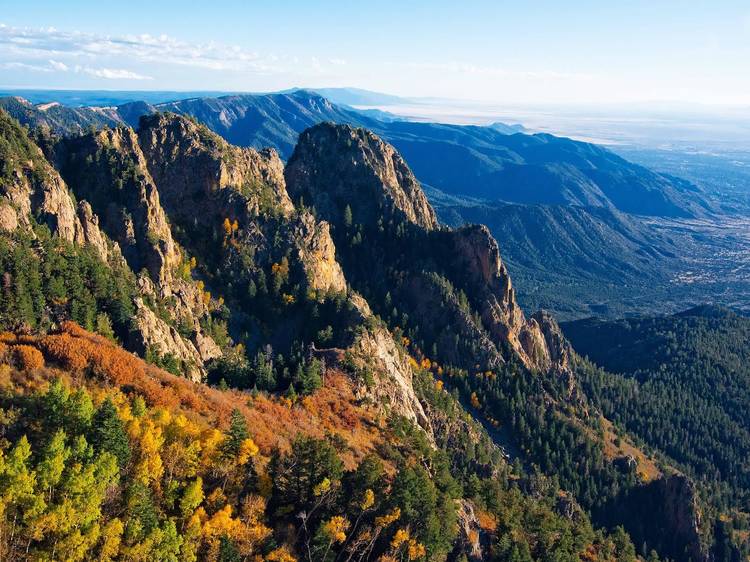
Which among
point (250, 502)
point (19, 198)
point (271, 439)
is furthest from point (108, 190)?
point (250, 502)

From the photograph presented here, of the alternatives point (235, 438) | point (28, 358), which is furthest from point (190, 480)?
point (28, 358)

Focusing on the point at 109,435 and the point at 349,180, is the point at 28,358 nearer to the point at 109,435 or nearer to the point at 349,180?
the point at 109,435

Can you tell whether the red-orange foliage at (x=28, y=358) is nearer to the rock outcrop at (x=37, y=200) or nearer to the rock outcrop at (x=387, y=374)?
the rock outcrop at (x=37, y=200)

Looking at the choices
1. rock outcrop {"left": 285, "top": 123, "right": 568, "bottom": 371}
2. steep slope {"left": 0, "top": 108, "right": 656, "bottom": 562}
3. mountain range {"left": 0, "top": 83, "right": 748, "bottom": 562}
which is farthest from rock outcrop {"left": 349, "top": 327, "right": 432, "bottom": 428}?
rock outcrop {"left": 285, "top": 123, "right": 568, "bottom": 371}

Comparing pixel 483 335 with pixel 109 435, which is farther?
pixel 483 335

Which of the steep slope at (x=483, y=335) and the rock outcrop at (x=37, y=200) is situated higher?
the rock outcrop at (x=37, y=200)

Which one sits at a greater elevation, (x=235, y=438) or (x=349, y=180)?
(x=349, y=180)

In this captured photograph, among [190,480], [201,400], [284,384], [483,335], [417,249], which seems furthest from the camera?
[417,249]

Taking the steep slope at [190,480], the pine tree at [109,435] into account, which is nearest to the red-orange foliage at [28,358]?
the steep slope at [190,480]

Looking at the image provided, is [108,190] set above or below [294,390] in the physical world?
above

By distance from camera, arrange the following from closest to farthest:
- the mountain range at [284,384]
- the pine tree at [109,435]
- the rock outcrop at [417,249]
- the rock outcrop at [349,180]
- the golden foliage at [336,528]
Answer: the pine tree at [109,435]
the mountain range at [284,384]
the golden foliage at [336,528]
the rock outcrop at [417,249]
the rock outcrop at [349,180]

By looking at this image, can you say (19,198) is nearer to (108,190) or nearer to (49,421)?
(108,190)
